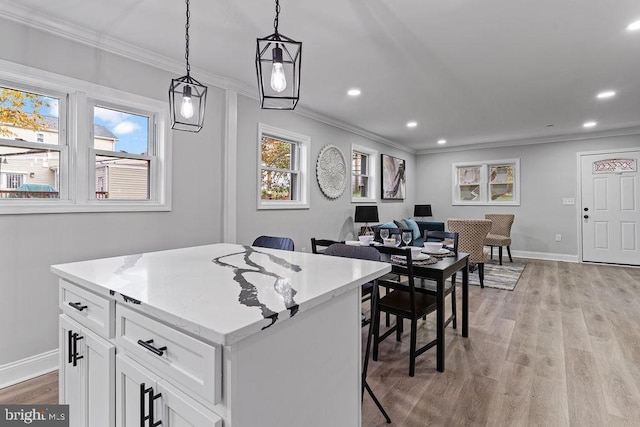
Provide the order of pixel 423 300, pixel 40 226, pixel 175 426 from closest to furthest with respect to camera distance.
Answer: pixel 175 426, pixel 40 226, pixel 423 300

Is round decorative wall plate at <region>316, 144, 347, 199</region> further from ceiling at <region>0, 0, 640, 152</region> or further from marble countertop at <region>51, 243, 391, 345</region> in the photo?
marble countertop at <region>51, 243, 391, 345</region>

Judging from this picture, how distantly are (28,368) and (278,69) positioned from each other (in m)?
2.65

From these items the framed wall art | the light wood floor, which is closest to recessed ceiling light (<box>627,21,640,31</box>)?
the light wood floor

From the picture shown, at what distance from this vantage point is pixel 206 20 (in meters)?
2.32

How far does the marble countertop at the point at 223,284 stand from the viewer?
2.62ft

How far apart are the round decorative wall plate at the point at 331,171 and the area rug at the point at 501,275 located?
8.08 ft

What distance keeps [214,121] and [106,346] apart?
265cm

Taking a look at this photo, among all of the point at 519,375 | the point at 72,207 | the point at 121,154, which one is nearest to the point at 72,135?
the point at 121,154

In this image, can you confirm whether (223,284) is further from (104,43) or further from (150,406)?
(104,43)

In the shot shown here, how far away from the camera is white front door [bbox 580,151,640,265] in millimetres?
5684

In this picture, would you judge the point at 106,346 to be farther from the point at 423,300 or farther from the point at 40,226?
the point at 423,300

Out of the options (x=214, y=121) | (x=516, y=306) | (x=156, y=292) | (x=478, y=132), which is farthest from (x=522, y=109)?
(x=156, y=292)

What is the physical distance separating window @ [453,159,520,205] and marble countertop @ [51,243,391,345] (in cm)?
667

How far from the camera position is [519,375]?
2.16 meters
